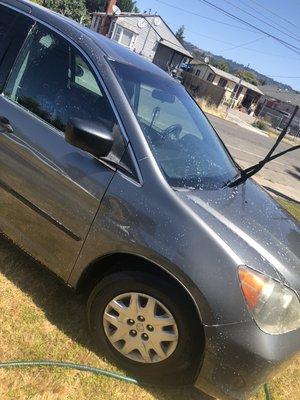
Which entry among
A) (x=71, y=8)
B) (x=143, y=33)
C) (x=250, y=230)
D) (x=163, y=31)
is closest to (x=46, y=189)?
(x=250, y=230)

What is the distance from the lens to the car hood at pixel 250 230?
2.60m

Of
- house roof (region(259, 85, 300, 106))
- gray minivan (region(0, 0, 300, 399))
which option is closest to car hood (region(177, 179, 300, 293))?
gray minivan (region(0, 0, 300, 399))

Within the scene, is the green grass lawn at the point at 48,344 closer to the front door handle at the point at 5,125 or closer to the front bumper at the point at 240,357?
the front bumper at the point at 240,357

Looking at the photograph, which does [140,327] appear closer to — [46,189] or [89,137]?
Answer: [46,189]

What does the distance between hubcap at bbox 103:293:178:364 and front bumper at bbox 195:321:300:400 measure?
0.26m

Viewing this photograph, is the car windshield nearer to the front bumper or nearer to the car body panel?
the car body panel

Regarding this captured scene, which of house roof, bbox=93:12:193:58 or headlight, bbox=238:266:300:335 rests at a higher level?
house roof, bbox=93:12:193:58

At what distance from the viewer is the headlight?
97.1 inches

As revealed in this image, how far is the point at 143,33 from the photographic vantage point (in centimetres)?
4978

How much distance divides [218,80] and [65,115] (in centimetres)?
7072

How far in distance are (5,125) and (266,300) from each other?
2134 millimetres

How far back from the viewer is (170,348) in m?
2.74

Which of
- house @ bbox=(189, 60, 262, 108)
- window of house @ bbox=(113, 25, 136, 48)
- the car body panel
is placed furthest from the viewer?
house @ bbox=(189, 60, 262, 108)

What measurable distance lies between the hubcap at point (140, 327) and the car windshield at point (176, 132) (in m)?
0.77
